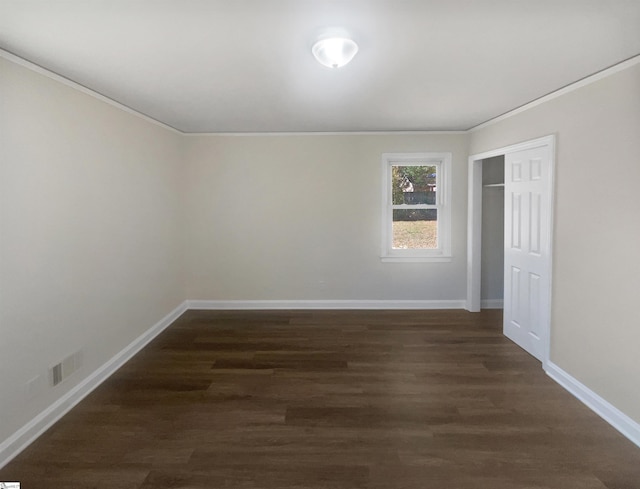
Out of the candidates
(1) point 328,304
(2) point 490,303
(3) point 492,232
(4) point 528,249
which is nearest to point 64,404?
(1) point 328,304

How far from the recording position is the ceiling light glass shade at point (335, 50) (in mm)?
2076

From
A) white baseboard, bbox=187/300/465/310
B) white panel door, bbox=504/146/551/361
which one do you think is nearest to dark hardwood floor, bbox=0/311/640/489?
white panel door, bbox=504/146/551/361

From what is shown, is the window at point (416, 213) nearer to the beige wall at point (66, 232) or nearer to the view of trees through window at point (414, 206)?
the view of trees through window at point (414, 206)

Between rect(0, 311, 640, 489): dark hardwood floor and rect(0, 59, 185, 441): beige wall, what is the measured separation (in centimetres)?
45

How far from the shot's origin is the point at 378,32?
6.58ft

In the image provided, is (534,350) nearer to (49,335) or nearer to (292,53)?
(292,53)

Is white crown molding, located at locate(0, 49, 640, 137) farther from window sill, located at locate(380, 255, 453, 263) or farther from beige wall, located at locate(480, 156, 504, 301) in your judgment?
window sill, located at locate(380, 255, 453, 263)

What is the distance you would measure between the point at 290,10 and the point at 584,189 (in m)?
2.54

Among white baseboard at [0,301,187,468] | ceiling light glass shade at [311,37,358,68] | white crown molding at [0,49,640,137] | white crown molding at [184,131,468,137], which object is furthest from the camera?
white crown molding at [184,131,468,137]

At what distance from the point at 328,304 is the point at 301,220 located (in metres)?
1.24

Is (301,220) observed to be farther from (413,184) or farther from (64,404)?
(64,404)

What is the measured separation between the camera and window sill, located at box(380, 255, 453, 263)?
5.21 m

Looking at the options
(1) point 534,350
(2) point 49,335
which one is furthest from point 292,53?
(1) point 534,350

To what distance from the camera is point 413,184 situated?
17.3 feet
